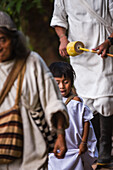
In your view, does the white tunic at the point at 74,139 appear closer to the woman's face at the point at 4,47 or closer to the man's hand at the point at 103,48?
the man's hand at the point at 103,48

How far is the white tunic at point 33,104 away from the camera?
12.6 feet

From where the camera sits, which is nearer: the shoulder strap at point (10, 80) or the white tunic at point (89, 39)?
the shoulder strap at point (10, 80)

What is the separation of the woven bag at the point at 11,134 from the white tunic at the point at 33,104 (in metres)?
0.04

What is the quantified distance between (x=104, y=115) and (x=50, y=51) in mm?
6199

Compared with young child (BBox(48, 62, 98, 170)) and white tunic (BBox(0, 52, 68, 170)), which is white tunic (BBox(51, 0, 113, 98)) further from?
white tunic (BBox(0, 52, 68, 170))

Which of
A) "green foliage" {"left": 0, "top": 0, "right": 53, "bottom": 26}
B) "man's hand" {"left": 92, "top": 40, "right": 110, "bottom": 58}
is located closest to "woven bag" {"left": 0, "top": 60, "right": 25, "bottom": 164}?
"man's hand" {"left": 92, "top": 40, "right": 110, "bottom": 58}

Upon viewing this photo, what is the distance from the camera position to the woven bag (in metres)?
3.76

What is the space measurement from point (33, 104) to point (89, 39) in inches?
93.5

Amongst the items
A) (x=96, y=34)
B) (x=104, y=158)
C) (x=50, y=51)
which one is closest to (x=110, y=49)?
(x=96, y=34)

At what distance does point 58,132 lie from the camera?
388cm

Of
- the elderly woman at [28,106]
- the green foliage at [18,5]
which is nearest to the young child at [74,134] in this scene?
the elderly woman at [28,106]

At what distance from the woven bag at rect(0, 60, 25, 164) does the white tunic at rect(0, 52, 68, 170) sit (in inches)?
1.5

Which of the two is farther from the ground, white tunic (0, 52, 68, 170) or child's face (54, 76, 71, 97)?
white tunic (0, 52, 68, 170)

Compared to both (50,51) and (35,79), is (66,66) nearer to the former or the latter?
(35,79)
